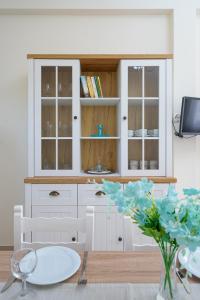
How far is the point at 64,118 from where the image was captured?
Answer: 210 centimetres

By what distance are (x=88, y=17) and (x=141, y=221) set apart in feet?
7.73

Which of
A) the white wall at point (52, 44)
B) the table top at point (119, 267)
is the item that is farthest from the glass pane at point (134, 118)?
the table top at point (119, 267)

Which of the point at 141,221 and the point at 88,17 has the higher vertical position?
the point at 88,17

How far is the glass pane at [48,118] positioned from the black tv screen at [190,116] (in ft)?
3.81

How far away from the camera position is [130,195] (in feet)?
1.98

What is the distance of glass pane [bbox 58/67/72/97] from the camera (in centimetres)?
206

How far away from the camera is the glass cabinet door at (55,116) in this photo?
2.05 meters

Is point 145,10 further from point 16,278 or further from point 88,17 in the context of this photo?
point 16,278

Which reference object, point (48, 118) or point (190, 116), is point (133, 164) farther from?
point (48, 118)

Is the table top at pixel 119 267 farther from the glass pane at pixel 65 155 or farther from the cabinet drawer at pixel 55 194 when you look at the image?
the glass pane at pixel 65 155

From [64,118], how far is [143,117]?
2.36 ft

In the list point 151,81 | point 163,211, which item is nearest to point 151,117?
point 151,81

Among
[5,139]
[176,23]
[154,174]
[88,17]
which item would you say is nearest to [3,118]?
[5,139]

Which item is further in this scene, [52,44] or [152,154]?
Result: [52,44]
